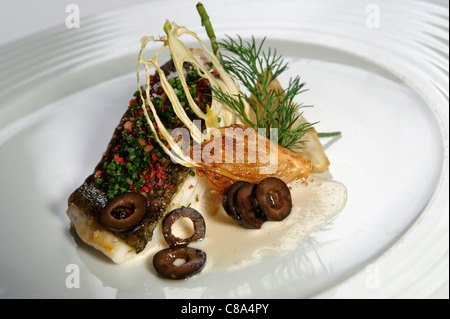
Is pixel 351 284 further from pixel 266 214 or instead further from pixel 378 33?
pixel 378 33

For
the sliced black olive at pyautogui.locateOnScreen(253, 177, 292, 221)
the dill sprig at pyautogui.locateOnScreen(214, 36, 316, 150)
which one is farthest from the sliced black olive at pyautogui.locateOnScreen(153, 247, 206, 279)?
the dill sprig at pyautogui.locateOnScreen(214, 36, 316, 150)

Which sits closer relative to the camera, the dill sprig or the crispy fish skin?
the crispy fish skin

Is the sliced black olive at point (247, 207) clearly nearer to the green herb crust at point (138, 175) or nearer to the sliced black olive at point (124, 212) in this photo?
the green herb crust at point (138, 175)

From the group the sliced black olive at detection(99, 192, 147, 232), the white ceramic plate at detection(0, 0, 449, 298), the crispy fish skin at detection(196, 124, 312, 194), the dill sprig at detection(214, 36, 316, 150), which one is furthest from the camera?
the dill sprig at detection(214, 36, 316, 150)

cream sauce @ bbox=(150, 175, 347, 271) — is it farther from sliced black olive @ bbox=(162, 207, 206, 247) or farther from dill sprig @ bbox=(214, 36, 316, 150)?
dill sprig @ bbox=(214, 36, 316, 150)

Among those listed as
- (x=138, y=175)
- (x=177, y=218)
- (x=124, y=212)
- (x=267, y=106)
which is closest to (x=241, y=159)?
(x=267, y=106)

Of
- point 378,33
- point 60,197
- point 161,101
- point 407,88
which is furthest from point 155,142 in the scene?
point 378,33
